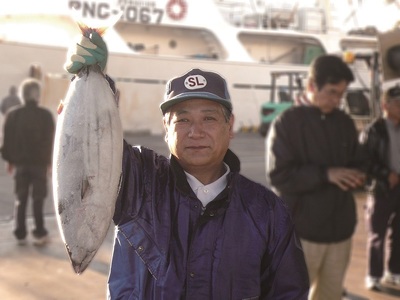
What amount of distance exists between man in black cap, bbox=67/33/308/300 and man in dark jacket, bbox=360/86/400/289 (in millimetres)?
3264

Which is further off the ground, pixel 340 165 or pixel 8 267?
pixel 340 165

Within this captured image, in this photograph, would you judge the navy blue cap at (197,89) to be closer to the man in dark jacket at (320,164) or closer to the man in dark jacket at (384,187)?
the man in dark jacket at (320,164)

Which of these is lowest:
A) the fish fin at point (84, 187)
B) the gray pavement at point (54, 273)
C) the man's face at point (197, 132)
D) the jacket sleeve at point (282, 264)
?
the gray pavement at point (54, 273)

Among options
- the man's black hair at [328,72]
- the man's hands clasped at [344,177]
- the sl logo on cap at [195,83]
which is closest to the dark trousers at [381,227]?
the man's hands clasped at [344,177]

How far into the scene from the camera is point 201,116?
207cm

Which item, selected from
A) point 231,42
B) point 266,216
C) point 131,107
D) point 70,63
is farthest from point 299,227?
point 231,42

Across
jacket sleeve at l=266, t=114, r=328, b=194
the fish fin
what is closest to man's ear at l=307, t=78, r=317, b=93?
jacket sleeve at l=266, t=114, r=328, b=194

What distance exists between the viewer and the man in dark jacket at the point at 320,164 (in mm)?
3797

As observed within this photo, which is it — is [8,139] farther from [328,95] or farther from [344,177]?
[344,177]

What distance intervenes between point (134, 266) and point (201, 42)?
2858cm

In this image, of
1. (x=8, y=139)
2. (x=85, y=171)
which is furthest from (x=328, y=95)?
(x=8, y=139)

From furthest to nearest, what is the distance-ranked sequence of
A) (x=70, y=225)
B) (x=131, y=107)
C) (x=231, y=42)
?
(x=231, y=42) → (x=131, y=107) → (x=70, y=225)

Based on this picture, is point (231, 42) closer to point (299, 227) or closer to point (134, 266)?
point (299, 227)

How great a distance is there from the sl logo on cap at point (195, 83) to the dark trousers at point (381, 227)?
12.6 feet
